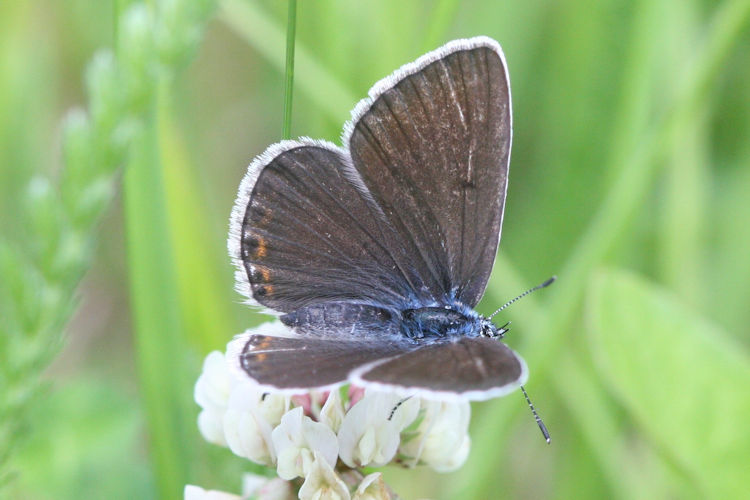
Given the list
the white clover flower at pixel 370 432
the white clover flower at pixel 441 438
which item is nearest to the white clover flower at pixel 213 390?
the white clover flower at pixel 370 432

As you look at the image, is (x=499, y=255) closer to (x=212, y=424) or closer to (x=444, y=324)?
(x=444, y=324)

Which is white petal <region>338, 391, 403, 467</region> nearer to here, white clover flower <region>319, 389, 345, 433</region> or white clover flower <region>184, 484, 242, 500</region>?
white clover flower <region>319, 389, 345, 433</region>

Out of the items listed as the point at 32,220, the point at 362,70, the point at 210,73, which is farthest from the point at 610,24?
the point at 32,220

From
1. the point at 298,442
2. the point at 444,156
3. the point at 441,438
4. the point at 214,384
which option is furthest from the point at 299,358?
the point at 444,156

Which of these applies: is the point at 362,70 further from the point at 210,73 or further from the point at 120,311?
the point at 120,311

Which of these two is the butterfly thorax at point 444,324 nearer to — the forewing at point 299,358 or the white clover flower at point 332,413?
the forewing at point 299,358

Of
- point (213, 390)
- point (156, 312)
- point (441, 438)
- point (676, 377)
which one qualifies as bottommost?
point (676, 377)
